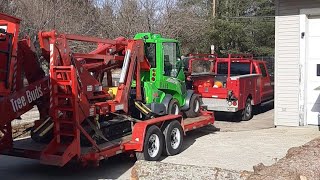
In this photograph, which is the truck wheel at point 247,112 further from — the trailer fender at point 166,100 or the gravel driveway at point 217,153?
the trailer fender at point 166,100

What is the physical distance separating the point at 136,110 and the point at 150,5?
21344 millimetres

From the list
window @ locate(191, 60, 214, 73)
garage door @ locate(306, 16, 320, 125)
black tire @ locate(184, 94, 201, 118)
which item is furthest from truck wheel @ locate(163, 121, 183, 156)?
window @ locate(191, 60, 214, 73)

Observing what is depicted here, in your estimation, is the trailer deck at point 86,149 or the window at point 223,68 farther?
the window at point 223,68

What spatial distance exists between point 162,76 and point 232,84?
179 inches

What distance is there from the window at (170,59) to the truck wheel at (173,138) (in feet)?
4.47

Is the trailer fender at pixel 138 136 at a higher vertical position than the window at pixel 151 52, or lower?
lower

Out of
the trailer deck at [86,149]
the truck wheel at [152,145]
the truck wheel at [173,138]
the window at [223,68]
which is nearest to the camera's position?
the trailer deck at [86,149]

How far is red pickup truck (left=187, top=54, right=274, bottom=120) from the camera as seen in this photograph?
48.4ft

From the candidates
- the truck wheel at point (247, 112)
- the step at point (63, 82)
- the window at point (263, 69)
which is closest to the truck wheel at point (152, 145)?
the step at point (63, 82)

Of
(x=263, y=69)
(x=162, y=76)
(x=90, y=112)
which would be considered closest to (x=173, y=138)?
(x=162, y=76)

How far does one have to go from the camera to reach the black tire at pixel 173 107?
11.0 m

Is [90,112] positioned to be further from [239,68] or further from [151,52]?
[239,68]

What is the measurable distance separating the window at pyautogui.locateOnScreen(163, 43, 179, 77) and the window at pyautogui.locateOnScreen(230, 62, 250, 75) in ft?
18.6

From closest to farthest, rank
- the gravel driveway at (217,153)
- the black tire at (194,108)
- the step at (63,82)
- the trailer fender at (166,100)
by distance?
the step at (63,82)
the gravel driveway at (217,153)
the trailer fender at (166,100)
the black tire at (194,108)
